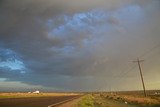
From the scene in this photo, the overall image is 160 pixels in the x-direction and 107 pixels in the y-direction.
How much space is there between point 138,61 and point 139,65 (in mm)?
1500

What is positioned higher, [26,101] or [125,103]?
[26,101]

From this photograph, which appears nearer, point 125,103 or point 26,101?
point 26,101

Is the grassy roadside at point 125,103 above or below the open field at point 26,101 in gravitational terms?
below

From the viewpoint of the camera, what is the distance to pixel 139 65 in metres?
63.2

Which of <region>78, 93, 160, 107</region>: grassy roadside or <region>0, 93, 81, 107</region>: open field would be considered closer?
<region>0, 93, 81, 107</region>: open field

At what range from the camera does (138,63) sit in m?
64.1

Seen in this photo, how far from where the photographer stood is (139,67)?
62.9 meters

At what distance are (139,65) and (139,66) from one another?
14.8 inches

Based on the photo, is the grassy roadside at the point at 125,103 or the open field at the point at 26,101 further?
the grassy roadside at the point at 125,103

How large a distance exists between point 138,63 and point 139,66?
140 centimetres

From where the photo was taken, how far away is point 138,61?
64.1 m

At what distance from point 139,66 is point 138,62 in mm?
1706

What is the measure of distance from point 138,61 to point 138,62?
35 cm

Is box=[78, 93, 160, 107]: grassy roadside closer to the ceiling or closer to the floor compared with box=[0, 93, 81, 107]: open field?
closer to the floor
